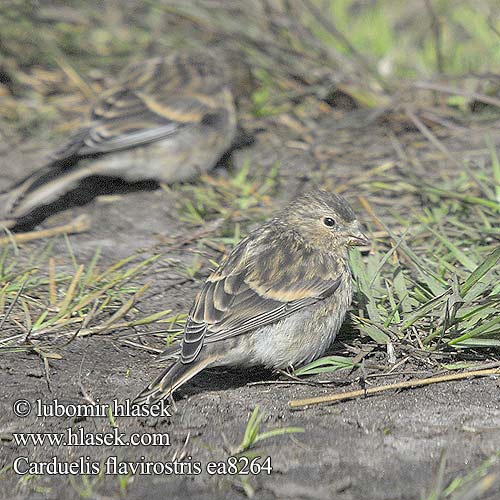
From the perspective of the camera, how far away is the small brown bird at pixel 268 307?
358 centimetres

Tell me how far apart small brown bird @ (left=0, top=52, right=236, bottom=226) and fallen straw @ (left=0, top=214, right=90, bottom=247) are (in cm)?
22

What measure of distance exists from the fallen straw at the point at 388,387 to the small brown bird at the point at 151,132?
254cm

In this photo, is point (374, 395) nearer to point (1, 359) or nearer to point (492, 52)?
point (1, 359)

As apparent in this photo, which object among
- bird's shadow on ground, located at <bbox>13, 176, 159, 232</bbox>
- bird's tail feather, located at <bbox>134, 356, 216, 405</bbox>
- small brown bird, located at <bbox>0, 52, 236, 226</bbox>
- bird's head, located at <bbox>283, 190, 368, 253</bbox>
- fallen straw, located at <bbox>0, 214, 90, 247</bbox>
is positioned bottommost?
bird's shadow on ground, located at <bbox>13, 176, 159, 232</bbox>

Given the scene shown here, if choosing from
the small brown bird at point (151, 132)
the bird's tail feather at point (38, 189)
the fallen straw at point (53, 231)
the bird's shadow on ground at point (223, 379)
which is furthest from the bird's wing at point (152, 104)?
the bird's shadow on ground at point (223, 379)

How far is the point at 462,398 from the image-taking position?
3512mm

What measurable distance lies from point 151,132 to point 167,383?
114 inches

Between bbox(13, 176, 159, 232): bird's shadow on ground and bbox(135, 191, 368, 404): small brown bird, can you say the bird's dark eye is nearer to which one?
bbox(135, 191, 368, 404): small brown bird

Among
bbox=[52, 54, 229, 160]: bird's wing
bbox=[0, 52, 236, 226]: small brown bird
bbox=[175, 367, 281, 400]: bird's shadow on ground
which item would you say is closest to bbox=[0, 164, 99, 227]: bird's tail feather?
bbox=[0, 52, 236, 226]: small brown bird

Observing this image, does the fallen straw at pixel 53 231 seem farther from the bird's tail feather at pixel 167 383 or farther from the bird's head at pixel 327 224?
the bird's tail feather at pixel 167 383

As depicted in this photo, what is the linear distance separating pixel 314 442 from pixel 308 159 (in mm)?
3170

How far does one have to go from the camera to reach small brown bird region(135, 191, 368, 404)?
358cm

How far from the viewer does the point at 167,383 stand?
3436mm

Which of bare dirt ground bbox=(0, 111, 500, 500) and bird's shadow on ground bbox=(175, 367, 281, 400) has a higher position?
bare dirt ground bbox=(0, 111, 500, 500)
